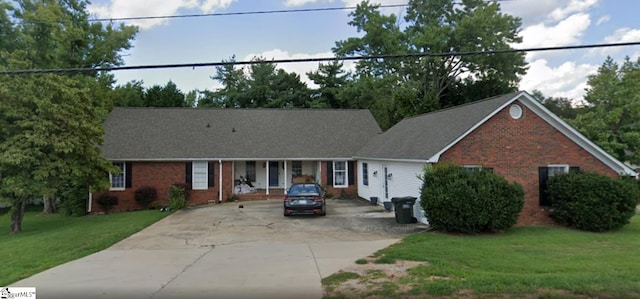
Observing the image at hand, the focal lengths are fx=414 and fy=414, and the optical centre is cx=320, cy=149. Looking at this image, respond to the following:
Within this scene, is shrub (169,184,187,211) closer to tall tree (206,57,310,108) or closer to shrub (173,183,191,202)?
shrub (173,183,191,202)

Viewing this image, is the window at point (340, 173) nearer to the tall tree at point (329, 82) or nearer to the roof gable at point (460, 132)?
the roof gable at point (460, 132)

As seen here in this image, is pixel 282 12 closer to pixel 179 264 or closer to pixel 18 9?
pixel 179 264

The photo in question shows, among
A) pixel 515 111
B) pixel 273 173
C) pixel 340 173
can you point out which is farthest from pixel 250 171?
pixel 515 111

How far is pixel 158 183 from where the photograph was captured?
2250cm

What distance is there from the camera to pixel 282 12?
1055 cm

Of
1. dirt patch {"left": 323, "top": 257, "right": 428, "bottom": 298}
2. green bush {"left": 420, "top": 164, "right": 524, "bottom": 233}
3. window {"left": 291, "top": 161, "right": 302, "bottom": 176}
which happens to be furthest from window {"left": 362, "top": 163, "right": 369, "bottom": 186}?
dirt patch {"left": 323, "top": 257, "right": 428, "bottom": 298}

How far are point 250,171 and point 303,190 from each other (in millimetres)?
9888

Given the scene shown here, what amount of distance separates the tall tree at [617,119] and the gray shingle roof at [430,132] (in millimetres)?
14168

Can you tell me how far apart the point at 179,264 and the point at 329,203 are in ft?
43.6

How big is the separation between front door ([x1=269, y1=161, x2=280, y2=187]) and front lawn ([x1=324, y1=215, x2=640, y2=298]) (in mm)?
15310

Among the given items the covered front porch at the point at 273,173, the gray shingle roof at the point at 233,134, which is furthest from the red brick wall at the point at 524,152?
the covered front porch at the point at 273,173

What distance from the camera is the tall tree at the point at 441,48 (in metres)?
38.2

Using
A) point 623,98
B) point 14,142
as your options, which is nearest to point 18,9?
point 14,142

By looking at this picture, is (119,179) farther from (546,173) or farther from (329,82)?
(329,82)
